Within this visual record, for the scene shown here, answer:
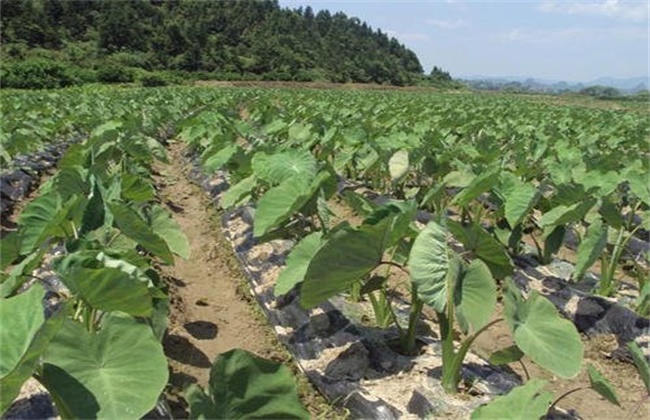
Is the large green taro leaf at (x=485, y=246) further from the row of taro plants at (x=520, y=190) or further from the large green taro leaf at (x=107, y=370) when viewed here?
the large green taro leaf at (x=107, y=370)

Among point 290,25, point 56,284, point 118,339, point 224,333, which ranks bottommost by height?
point 224,333

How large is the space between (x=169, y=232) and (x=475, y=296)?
162 cm

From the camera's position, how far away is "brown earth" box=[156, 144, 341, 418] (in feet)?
10.3

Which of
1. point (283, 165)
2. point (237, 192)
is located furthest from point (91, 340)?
point (237, 192)

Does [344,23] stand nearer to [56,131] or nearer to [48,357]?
[56,131]

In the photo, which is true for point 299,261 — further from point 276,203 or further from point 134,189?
point 134,189

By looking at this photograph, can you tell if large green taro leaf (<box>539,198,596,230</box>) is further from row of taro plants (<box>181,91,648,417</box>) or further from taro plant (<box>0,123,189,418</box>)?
taro plant (<box>0,123,189,418</box>)

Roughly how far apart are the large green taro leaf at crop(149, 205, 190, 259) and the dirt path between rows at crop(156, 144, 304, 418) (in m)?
0.57

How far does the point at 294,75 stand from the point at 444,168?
157ft

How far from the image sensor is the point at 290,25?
72.4 metres

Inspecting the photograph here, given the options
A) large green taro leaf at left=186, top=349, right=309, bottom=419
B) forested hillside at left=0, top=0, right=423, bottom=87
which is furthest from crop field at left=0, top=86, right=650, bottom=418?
forested hillside at left=0, top=0, right=423, bottom=87

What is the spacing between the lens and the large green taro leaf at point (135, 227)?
254cm

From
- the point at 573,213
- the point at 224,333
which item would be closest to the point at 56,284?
the point at 224,333

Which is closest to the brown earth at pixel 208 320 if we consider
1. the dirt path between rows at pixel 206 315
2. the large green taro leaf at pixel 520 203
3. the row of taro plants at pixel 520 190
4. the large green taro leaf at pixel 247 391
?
the dirt path between rows at pixel 206 315
